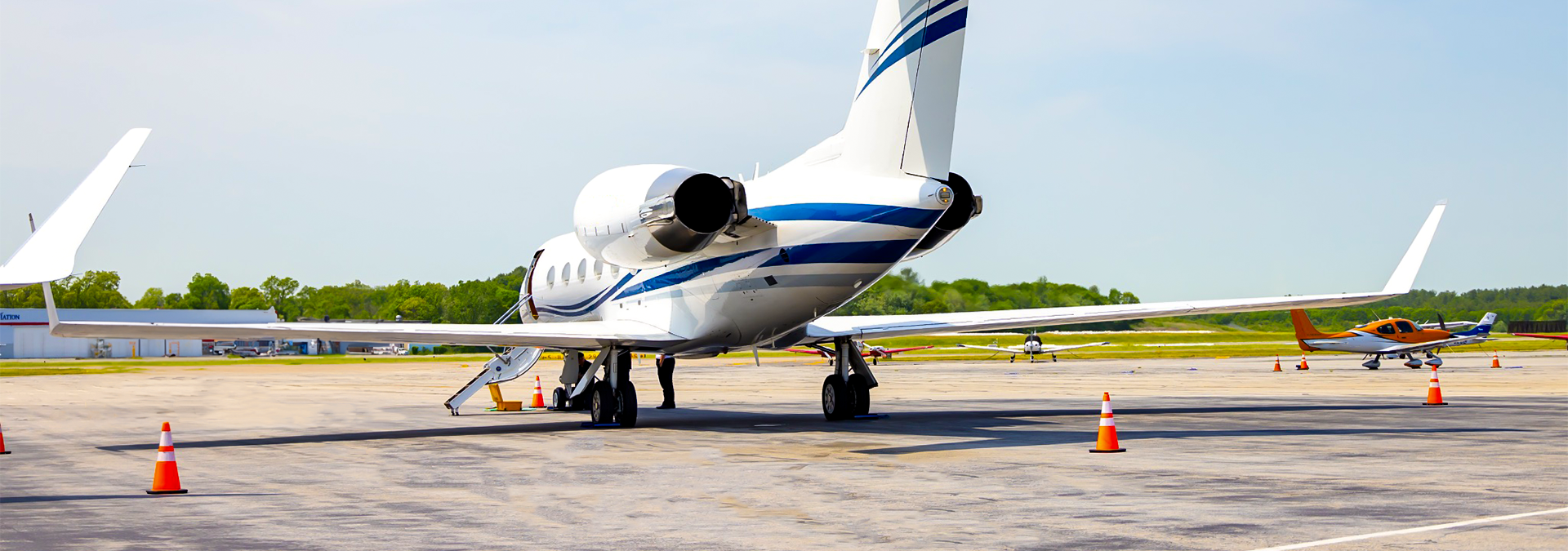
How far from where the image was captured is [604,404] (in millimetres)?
20328

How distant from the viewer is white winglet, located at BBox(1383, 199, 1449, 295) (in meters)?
19.5

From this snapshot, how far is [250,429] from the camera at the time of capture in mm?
21578

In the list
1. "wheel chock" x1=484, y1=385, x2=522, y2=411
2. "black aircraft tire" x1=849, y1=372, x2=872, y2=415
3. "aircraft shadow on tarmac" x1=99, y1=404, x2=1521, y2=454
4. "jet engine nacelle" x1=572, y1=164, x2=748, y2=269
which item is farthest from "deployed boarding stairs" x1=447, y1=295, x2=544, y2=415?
"black aircraft tire" x1=849, y1=372, x2=872, y2=415

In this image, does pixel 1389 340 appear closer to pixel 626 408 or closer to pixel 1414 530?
pixel 626 408

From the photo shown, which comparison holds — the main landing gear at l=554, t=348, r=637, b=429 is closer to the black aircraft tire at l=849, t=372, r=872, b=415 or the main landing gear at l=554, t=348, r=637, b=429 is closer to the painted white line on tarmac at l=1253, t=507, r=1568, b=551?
the black aircraft tire at l=849, t=372, r=872, b=415

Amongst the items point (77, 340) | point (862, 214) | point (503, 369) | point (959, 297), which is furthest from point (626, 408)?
point (77, 340)

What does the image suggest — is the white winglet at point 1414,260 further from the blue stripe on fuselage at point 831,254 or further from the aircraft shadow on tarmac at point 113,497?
the aircraft shadow on tarmac at point 113,497

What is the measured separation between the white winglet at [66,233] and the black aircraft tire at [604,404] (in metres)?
13.8

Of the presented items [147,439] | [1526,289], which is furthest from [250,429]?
[1526,289]

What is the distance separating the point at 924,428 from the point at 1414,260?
784cm

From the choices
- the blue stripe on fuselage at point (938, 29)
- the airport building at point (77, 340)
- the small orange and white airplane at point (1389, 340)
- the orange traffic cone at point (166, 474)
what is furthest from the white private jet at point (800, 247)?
the airport building at point (77, 340)

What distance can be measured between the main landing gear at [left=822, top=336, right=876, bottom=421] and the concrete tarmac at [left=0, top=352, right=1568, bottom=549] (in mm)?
474

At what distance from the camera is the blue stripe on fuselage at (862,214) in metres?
16.8

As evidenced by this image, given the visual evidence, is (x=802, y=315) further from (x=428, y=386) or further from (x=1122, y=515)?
(x=428, y=386)
